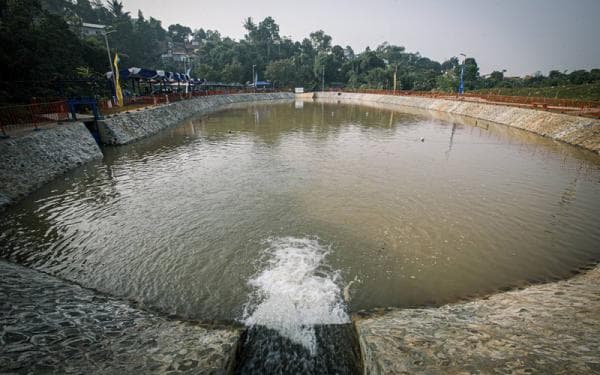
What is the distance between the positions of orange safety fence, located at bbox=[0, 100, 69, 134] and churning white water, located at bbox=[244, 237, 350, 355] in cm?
1674

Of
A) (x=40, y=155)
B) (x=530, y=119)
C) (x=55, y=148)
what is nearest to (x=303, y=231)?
(x=40, y=155)

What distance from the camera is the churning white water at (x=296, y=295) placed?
6.68 m

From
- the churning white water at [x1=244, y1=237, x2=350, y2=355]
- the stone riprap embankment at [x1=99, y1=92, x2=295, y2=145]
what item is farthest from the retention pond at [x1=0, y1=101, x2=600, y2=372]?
the stone riprap embankment at [x1=99, y1=92, x2=295, y2=145]

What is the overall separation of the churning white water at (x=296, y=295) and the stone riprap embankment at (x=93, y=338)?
3.80 ft

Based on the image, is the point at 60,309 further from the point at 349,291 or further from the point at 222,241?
the point at 349,291

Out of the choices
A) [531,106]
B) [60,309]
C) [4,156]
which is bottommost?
[60,309]

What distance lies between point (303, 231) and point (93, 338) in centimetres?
687

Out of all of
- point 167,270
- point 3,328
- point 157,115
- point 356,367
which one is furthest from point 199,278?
point 157,115

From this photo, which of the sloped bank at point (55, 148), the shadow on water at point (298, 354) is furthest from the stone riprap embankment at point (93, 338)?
the sloped bank at point (55, 148)

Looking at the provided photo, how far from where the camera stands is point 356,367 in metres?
5.66

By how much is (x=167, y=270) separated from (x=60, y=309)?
257 centimetres

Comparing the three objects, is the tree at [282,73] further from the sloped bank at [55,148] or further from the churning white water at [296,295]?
the churning white water at [296,295]

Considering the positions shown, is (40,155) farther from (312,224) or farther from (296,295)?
(296,295)

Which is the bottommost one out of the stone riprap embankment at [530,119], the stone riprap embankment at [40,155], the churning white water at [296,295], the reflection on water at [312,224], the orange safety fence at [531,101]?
the churning white water at [296,295]
